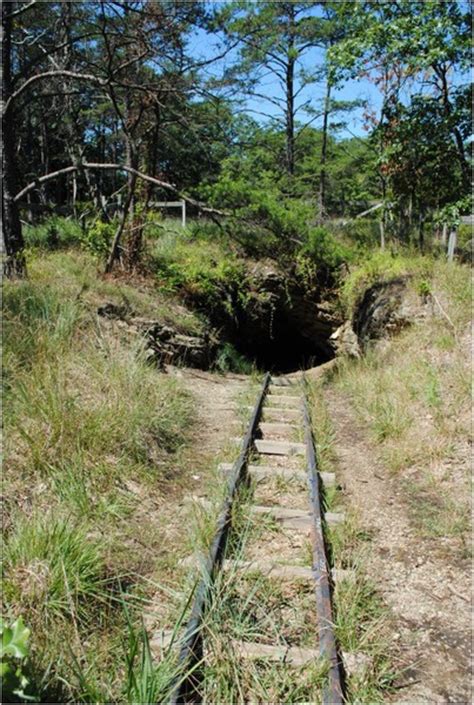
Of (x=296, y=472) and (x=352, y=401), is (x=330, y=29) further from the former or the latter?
(x=296, y=472)

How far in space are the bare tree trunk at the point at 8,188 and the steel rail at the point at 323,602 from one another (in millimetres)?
5818

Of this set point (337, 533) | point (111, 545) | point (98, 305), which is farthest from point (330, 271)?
point (111, 545)

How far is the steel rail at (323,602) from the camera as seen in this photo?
2.56 meters

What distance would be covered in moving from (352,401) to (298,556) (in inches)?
181

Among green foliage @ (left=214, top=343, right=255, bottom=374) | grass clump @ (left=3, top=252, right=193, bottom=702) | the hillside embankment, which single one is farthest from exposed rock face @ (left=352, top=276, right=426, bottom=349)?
grass clump @ (left=3, top=252, right=193, bottom=702)

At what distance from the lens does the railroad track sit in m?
2.71

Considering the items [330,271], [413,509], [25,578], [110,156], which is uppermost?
[110,156]

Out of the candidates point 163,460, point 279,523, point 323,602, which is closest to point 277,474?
point 279,523

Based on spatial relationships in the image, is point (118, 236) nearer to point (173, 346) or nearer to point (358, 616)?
point (173, 346)

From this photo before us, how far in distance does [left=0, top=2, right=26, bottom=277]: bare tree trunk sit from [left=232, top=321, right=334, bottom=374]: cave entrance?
6220 millimetres

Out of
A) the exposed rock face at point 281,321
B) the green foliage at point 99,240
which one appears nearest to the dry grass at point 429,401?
the exposed rock face at point 281,321

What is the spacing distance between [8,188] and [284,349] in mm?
9387

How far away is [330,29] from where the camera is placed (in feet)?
51.2

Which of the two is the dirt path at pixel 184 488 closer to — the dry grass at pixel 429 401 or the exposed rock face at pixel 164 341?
the exposed rock face at pixel 164 341
